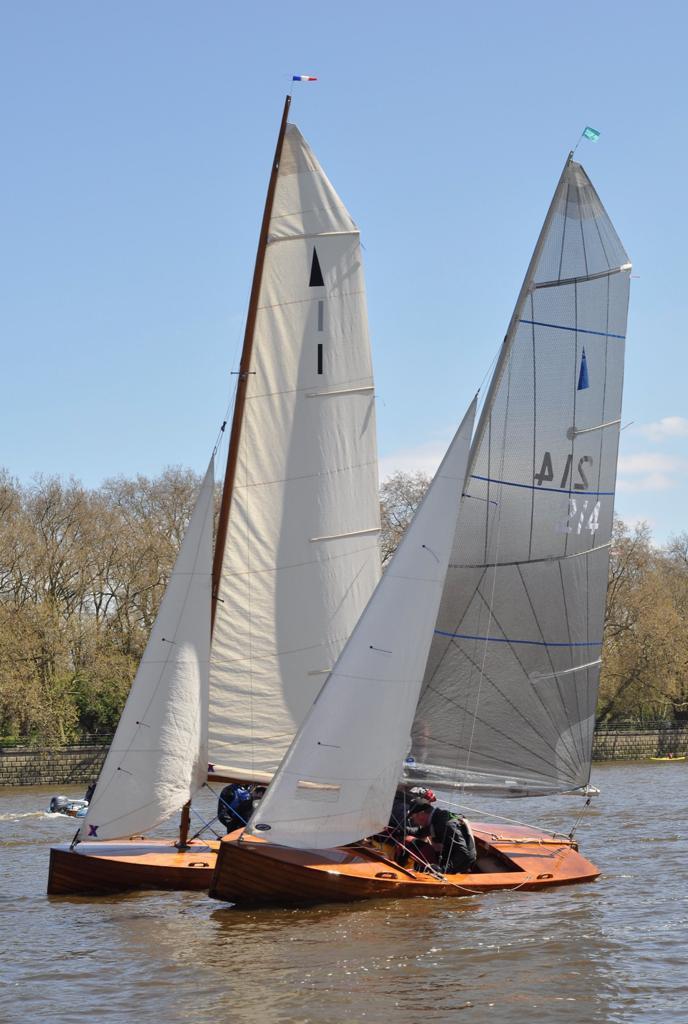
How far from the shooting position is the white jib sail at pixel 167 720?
18281 mm

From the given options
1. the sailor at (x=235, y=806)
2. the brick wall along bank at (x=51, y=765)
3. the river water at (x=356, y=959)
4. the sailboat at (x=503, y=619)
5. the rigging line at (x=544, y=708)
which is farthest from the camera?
the brick wall along bank at (x=51, y=765)

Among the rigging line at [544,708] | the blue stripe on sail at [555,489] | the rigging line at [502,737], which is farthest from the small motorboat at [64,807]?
Answer: the blue stripe on sail at [555,489]

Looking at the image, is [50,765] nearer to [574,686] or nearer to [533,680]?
[574,686]

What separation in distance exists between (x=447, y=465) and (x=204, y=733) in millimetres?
4953

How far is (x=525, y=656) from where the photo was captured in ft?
59.9

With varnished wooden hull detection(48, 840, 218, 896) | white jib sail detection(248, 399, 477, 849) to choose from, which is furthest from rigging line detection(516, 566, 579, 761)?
varnished wooden hull detection(48, 840, 218, 896)

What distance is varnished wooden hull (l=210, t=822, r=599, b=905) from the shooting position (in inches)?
644

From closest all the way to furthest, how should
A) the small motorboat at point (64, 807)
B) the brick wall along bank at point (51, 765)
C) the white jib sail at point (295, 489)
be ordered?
the white jib sail at point (295, 489) < the small motorboat at point (64, 807) < the brick wall along bank at point (51, 765)

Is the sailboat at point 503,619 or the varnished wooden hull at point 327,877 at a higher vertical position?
the sailboat at point 503,619

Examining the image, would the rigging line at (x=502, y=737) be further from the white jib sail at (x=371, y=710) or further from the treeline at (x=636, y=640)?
the treeline at (x=636, y=640)

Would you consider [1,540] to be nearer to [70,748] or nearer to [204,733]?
[70,748]

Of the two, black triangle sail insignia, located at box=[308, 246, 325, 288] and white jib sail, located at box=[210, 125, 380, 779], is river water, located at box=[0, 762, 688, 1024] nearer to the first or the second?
white jib sail, located at box=[210, 125, 380, 779]

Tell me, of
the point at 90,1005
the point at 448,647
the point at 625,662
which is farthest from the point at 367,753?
the point at 625,662

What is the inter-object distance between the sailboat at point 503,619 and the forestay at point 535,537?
22 mm
